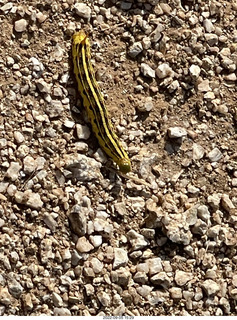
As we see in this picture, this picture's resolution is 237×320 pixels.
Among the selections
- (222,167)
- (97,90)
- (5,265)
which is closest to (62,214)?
(5,265)

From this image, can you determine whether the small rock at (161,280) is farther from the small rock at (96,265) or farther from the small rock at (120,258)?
the small rock at (96,265)

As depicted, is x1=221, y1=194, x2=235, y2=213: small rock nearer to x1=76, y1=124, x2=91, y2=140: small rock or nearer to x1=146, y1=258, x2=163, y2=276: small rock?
x1=146, y1=258, x2=163, y2=276: small rock

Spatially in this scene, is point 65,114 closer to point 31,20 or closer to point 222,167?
point 31,20

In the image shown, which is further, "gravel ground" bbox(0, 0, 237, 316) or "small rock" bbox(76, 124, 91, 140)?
"small rock" bbox(76, 124, 91, 140)

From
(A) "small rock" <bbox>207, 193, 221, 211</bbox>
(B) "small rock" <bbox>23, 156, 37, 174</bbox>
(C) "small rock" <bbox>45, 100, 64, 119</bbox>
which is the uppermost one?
(C) "small rock" <bbox>45, 100, 64, 119</bbox>

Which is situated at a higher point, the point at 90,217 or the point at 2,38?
the point at 2,38

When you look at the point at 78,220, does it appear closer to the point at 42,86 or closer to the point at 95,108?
the point at 95,108

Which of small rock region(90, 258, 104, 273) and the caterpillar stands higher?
the caterpillar

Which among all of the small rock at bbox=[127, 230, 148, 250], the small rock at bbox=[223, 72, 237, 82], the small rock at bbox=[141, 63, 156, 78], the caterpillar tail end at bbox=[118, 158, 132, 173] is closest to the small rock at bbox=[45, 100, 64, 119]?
the caterpillar tail end at bbox=[118, 158, 132, 173]
